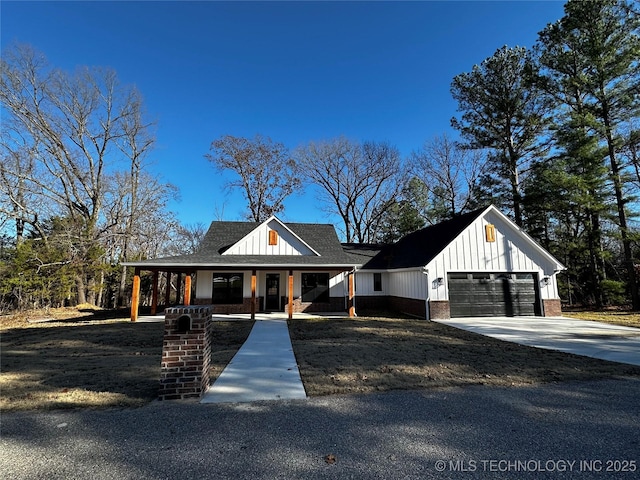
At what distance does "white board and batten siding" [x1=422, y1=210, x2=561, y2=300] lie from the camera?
45.2ft

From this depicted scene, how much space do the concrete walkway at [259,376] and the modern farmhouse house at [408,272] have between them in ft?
17.2

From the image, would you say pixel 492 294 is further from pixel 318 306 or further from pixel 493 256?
pixel 318 306

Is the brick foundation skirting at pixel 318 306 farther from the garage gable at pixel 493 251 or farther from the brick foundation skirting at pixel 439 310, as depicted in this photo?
the garage gable at pixel 493 251

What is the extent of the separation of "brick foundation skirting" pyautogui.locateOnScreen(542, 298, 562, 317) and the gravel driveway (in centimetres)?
1140

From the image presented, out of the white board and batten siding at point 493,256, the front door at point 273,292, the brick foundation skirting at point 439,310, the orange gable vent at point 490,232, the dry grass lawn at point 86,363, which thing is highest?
the orange gable vent at point 490,232

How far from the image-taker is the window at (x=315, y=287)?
1602 centimetres

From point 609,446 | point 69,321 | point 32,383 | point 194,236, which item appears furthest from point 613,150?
point 194,236

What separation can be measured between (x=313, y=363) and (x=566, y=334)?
8.50m

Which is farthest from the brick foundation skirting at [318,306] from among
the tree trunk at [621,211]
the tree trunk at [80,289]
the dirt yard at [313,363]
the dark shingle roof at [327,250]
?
the tree trunk at [621,211]

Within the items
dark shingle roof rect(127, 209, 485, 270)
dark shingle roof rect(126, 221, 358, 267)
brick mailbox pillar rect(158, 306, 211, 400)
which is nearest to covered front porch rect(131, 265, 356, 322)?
dark shingle roof rect(126, 221, 358, 267)

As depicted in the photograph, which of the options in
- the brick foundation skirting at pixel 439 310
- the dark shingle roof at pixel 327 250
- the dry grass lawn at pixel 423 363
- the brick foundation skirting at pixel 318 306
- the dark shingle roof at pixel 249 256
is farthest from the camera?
the brick foundation skirting at pixel 318 306

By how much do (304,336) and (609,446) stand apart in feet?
23.0

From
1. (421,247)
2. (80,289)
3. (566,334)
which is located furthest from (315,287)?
(80,289)

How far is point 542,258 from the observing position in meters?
14.6
